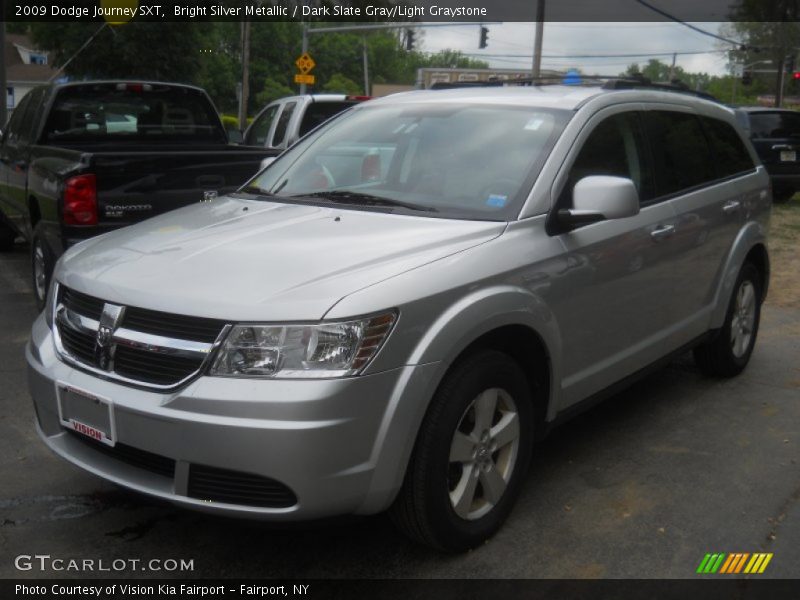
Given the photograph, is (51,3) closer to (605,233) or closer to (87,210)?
(87,210)

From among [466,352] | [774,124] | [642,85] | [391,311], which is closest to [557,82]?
[642,85]

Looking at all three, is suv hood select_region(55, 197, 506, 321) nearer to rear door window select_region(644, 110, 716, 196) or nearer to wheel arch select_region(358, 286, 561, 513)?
wheel arch select_region(358, 286, 561, 513)

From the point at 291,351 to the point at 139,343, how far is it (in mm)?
544

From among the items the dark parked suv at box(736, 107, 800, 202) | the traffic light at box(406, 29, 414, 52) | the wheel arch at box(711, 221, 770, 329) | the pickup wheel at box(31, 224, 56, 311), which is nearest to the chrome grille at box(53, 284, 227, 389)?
the pickup wheel at box(31, 224, 56, 311)

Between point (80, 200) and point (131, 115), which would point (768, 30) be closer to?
point (131, 115)

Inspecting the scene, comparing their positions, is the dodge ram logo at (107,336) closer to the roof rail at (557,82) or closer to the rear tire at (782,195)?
the roof rail at (557,82)

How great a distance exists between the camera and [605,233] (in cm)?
398

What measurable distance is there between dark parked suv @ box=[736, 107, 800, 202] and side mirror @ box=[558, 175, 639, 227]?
13120 millimetres

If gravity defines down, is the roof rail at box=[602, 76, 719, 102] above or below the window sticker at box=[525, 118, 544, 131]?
above

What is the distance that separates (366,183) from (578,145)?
38.6 inches

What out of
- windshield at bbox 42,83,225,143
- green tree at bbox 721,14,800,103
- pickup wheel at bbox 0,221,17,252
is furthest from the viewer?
green tree at bbox 721,14,800,103

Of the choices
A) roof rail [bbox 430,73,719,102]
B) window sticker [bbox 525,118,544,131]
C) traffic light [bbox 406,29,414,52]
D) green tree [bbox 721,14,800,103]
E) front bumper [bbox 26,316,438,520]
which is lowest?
front bumper [bbox 26,316,438,520]

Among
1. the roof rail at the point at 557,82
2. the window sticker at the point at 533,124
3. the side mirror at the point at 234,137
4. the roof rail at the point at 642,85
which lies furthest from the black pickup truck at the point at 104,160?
the roof rail at the point at 642,85

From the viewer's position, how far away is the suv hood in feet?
9.47
